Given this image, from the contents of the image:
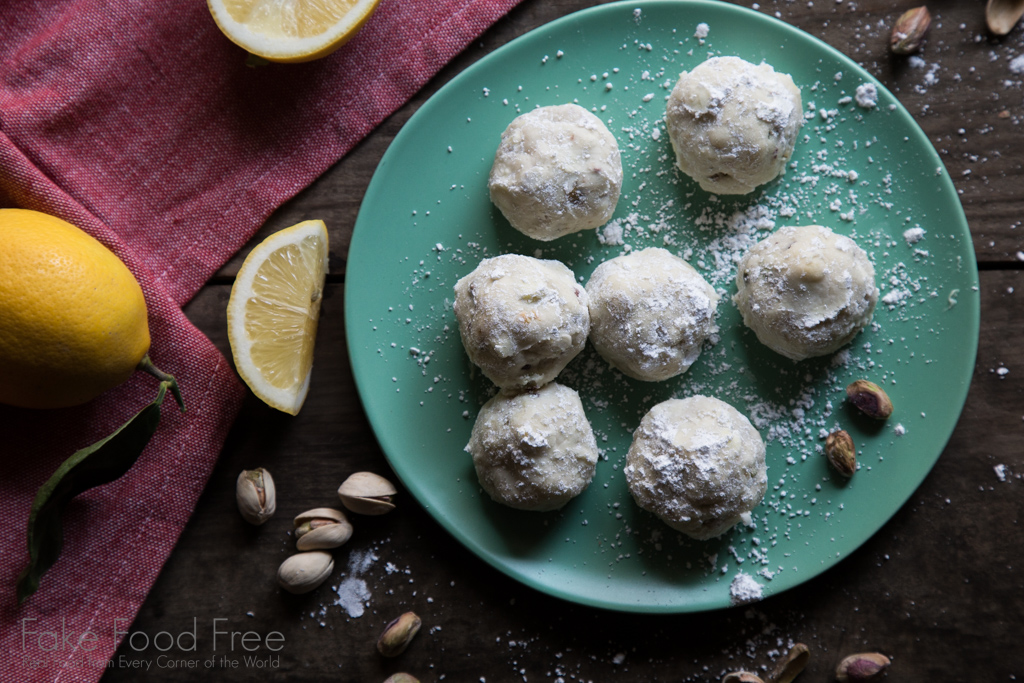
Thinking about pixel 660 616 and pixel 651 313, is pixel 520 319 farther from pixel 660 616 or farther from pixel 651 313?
pixel 660 616

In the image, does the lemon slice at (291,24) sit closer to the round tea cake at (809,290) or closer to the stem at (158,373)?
the stem at (158,373)

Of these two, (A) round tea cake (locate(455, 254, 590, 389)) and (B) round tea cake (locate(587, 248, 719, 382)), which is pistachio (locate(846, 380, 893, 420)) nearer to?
(B) round tea cake (locate(587, 248, 719, 382))

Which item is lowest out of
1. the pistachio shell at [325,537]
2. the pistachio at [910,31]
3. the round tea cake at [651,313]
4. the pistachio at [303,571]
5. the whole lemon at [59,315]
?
the pistachio at [303,571]

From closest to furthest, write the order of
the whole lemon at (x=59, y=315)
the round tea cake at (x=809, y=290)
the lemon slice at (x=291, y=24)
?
1. the whole lemon at (x=59, y=315)
2. the round tea cake at (x=809, y=290)
3. the lemon slice at (x=291, y=24)

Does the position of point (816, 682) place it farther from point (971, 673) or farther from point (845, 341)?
point (845, 341)

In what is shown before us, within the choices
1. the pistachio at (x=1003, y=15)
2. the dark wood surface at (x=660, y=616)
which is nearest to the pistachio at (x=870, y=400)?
the dark wood surface at (x=660, y=616)

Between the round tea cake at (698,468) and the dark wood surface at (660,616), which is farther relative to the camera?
the dark wood surface at (660,616)

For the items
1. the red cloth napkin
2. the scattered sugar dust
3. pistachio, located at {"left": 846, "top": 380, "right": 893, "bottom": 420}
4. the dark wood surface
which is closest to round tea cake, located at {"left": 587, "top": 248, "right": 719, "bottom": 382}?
pistachio, located at {"left": 846, "top": 380, "right": 893, "bottom": 420}
